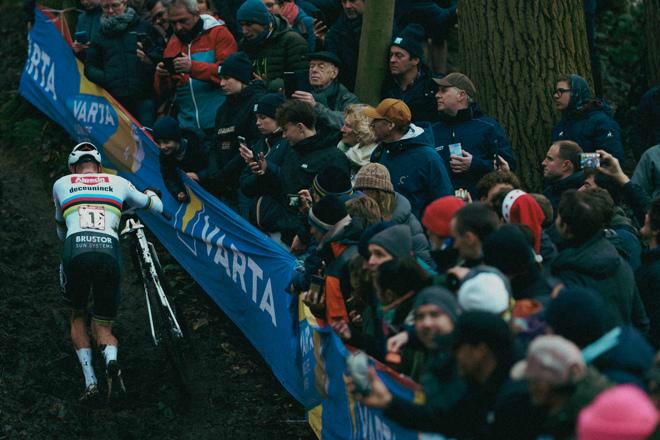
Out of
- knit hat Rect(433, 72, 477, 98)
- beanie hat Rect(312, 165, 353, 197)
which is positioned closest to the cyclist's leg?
beanie hat Rect(312, 165, 353, 197)

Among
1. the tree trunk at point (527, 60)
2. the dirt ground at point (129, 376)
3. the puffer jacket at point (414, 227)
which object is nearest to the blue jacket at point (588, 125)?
the tree trunk at point (527, 60)

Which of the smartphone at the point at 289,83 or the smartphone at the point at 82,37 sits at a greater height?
the smartphone at the point at 82,37

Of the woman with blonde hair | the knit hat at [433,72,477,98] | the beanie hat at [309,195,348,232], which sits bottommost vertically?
the beanie hat at [309,195,348,232]

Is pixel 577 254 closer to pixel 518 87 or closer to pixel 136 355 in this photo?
pixel 518 87

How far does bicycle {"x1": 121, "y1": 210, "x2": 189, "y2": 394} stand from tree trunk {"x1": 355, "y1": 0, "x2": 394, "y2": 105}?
8.71 feet

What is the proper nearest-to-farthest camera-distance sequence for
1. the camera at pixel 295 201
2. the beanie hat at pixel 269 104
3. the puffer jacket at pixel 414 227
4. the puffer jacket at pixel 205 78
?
1. the puffer jacket at pixel 414 227
2. the camera at pixel 295 201
3. the beanie hat at pixel 269 104
4. the puffer jacket at pixel 205 78

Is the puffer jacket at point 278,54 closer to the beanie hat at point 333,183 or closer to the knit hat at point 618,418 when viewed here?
the beanie hat at point 333,183

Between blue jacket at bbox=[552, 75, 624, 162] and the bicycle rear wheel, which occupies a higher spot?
blue jacket at bbox=[552, 75, 624, 162]

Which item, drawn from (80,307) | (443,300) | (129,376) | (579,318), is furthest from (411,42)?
(579,318)

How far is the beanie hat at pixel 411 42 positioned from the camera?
10.2 m

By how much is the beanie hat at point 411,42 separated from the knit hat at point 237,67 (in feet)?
4.70

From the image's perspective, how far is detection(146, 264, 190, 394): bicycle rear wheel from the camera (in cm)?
932

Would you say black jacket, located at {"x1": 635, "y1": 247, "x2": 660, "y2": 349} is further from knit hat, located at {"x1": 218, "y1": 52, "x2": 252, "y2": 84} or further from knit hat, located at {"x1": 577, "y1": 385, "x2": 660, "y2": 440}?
knit hat, located at {"x1": 218, "y1": 52, "x2": 252, "y2": 84}

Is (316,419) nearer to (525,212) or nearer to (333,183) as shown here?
(333,183)
